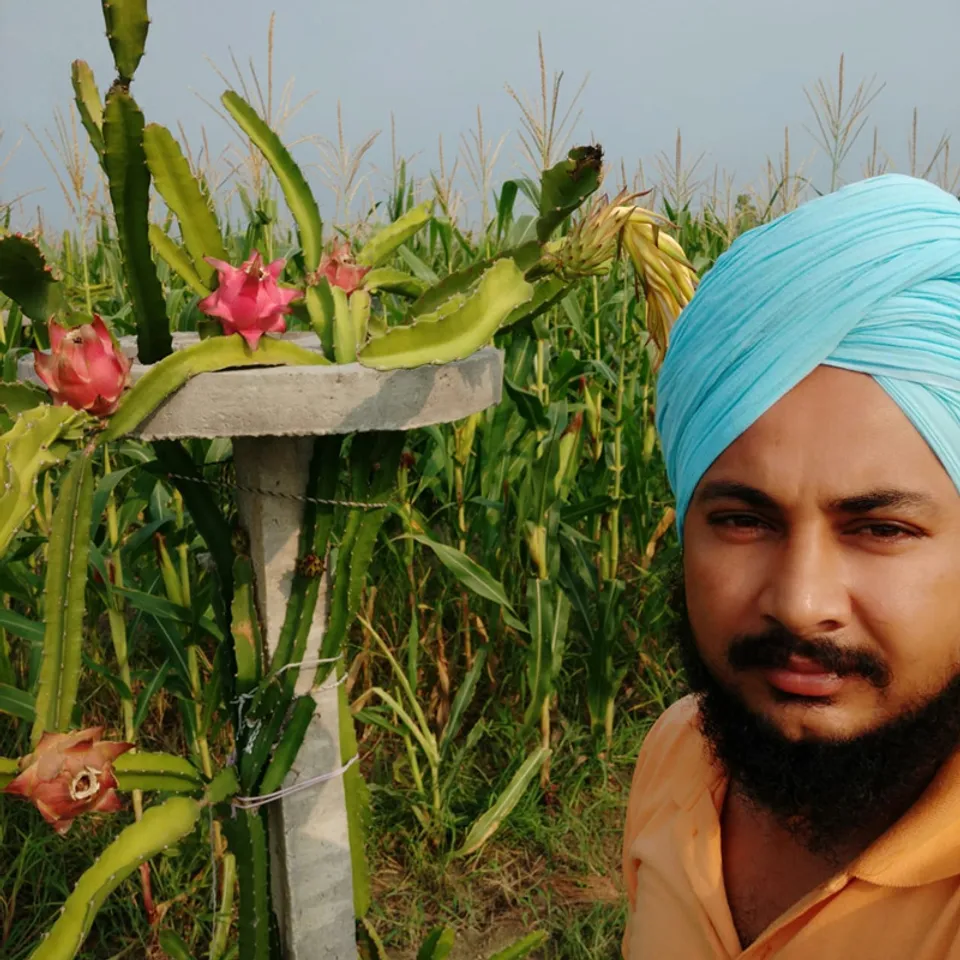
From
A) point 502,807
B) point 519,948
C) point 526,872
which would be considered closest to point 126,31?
point 519,948

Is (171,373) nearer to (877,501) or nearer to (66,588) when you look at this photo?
(66,588)

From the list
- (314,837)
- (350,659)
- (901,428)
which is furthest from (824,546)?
(350,659)

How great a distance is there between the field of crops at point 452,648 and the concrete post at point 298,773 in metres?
0.44

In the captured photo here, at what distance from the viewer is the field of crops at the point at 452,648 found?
2365mm

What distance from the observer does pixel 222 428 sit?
126 cm

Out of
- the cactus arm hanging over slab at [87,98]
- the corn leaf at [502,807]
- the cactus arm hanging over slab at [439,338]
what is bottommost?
the corn leaf at [502,807]

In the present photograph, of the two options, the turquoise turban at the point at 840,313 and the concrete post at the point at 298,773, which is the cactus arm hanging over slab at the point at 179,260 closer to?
the concrete post at the point at 298,773

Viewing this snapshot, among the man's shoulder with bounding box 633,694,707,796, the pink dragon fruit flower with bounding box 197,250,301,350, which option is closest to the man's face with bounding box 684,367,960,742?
the man's shoulder with bounding box 633,694,707,796

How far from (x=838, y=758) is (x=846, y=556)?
0.23 meters

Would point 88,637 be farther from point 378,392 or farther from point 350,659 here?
point 378,392

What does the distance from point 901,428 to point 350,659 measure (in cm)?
232

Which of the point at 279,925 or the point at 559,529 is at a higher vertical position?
the point at 559,529

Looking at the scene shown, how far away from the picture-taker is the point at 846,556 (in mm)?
954

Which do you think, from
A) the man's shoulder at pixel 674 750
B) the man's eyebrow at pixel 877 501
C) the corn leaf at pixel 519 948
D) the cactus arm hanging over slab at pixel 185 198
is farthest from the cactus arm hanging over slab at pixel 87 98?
the corn leaf at pixel 519 948
